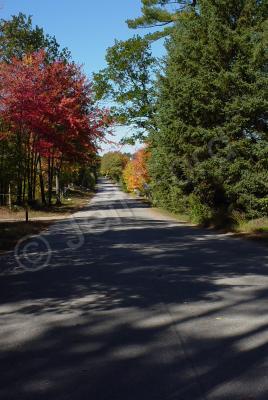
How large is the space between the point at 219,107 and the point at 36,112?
13.1 meters

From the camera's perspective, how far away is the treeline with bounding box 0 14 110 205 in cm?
3009

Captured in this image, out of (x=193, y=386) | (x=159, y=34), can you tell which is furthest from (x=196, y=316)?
(x=159, y=34)

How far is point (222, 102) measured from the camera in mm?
20734

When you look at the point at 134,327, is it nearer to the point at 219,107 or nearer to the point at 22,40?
the point at 219,107

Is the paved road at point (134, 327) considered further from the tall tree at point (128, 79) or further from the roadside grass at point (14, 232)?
the tall tree at point (128, 79)

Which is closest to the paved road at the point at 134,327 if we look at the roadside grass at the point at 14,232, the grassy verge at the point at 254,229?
the roadside grass at the point at 14,232

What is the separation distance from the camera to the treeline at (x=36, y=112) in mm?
30094

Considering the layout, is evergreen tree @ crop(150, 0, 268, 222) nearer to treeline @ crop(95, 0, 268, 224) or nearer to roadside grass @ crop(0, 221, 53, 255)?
treeline @ crop(95, 0, 268, 224)

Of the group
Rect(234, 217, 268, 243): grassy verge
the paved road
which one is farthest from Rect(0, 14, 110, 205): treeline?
the paved road

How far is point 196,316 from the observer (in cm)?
654

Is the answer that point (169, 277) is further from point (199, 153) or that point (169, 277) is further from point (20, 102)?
point (20, 102)

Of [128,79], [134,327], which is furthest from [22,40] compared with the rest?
[134,327]

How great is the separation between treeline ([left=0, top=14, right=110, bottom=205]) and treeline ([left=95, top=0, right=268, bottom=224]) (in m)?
9.02

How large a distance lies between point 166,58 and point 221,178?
8831 millimetres
